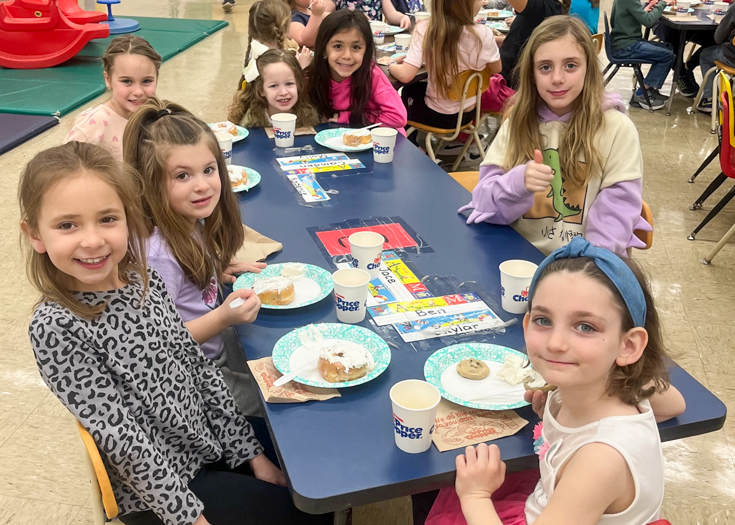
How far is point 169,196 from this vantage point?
176cm

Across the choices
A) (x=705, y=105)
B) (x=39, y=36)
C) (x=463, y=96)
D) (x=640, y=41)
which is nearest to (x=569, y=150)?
(x=463, y=96)

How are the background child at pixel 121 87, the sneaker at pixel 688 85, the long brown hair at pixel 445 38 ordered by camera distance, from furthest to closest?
the sneaker at pixel 688 85, the long brown hair at pixel 445 38, the background child at pixel 121 87

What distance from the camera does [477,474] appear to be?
3.93 feet

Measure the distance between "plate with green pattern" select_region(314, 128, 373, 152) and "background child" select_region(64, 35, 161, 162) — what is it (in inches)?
28.4

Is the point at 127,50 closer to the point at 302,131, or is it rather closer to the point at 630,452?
the point at 302,131

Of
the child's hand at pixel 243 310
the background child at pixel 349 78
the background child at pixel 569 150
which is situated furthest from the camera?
the background child at pixel 349 78

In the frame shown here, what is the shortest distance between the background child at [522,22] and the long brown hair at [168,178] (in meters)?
2.80

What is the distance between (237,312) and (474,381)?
0.56 meters

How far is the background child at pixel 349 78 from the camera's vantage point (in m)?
3.18

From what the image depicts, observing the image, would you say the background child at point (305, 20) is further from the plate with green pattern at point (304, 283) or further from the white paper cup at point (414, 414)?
the white paper cup at point (414, 414)

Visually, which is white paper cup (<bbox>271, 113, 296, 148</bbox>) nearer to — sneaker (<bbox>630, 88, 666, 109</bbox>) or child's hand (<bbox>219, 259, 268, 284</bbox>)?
child's hand (<bbox>219, 259, 268, 284</bbox>)

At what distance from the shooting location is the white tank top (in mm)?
1136

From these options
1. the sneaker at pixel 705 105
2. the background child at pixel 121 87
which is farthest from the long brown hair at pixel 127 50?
the sneaker at pixel 705 105

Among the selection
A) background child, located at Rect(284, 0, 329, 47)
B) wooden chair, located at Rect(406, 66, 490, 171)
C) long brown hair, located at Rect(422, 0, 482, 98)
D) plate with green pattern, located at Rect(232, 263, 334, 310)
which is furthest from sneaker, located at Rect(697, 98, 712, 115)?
plate with green pattern, located at Rect(232, 263, 334, 310)
